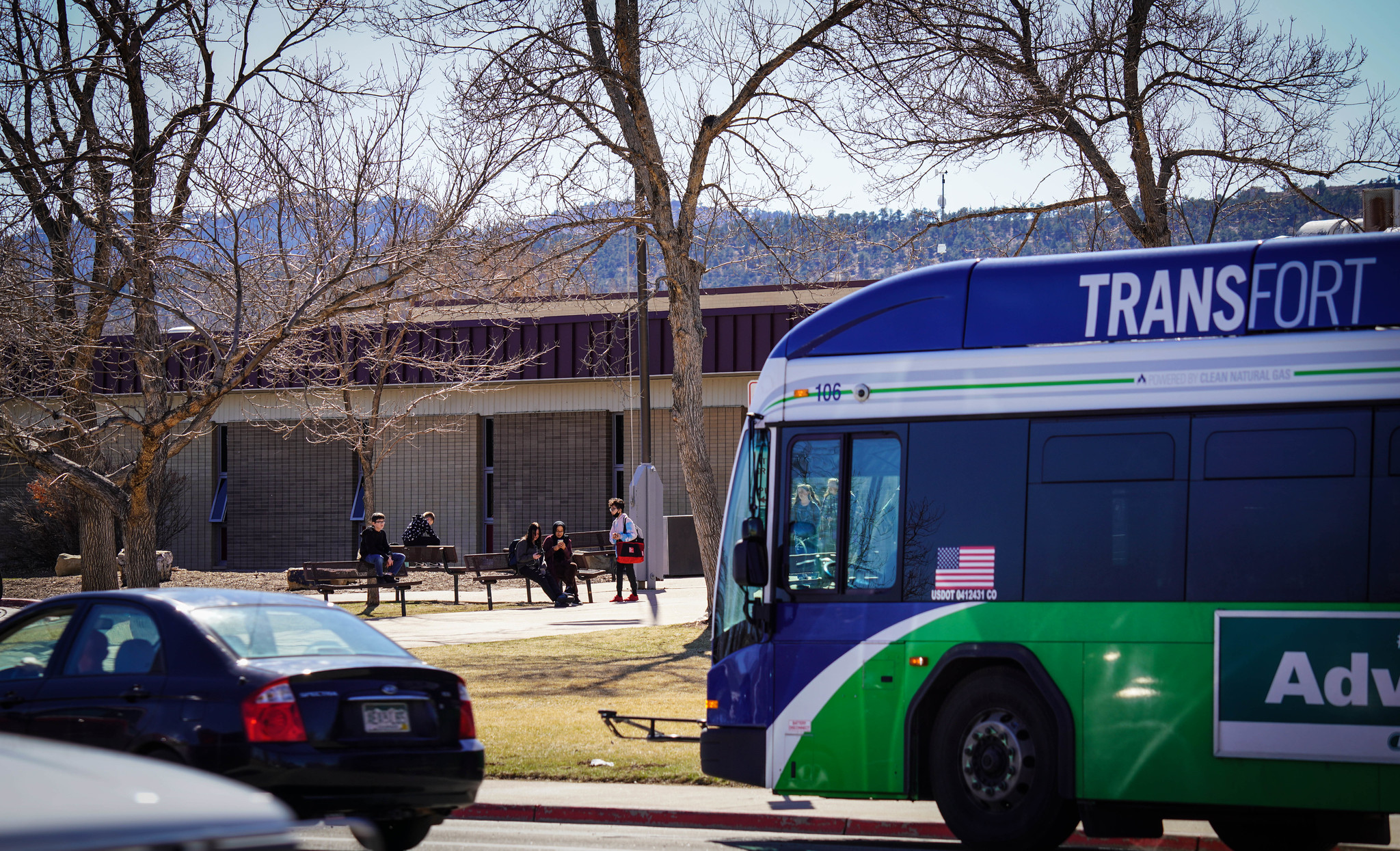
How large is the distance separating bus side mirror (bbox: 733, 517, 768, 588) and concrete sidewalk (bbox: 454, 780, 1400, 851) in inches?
66.6

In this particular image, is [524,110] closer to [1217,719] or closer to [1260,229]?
[1260,229]

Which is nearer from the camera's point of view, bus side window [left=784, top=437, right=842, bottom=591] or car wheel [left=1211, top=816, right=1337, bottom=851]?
car wheel [left=1211, top=816, right=1337, bottom=851]

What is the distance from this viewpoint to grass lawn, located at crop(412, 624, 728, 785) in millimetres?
10633

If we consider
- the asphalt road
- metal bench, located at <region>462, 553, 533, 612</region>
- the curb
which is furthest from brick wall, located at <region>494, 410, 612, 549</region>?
the asphalt road

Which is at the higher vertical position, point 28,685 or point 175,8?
point 175,8

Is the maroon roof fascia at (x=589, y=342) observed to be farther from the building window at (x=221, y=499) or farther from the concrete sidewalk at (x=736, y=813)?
the concrete sidewalk at (x=736, y=813)

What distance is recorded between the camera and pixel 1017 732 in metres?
7.61

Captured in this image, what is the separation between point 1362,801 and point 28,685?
23.9 ft

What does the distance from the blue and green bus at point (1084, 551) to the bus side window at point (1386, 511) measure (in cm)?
1

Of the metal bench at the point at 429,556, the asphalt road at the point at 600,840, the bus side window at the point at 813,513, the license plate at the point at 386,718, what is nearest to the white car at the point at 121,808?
the license plate at the point at 386,718

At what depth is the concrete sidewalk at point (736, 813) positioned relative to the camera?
8.42 meters

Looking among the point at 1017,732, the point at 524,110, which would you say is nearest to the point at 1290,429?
the point at 1017,732

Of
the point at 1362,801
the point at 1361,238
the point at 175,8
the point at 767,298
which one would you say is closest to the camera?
the point at 1362,801

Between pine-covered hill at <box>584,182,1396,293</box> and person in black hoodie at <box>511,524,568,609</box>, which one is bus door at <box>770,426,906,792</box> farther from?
person in black hoodie at <box>511,524,568,609</box>
